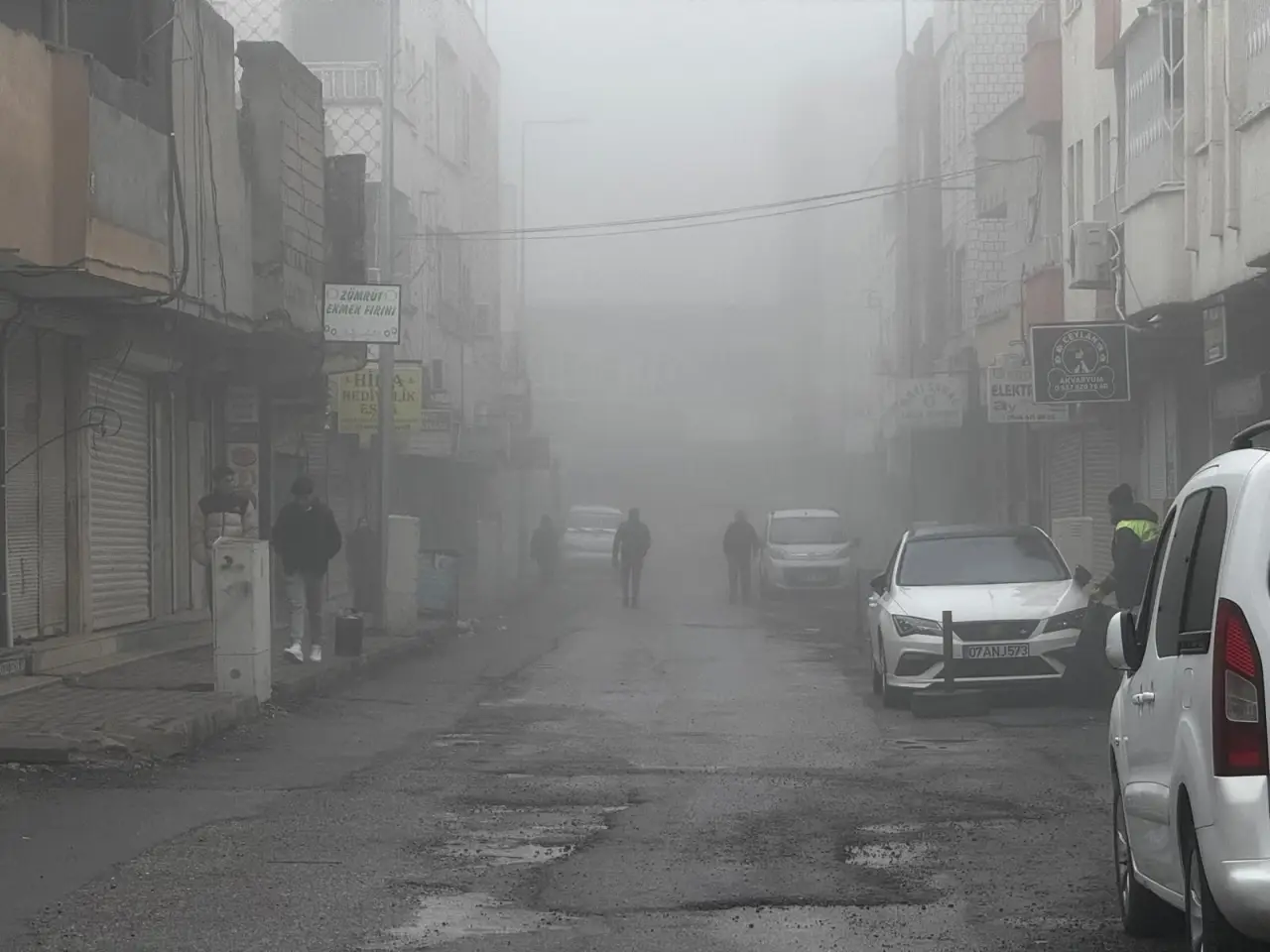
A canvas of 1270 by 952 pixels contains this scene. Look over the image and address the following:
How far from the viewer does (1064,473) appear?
1346 inches

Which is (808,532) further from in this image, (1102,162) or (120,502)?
(120,502)

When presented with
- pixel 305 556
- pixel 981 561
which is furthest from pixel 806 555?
pixel 981 561

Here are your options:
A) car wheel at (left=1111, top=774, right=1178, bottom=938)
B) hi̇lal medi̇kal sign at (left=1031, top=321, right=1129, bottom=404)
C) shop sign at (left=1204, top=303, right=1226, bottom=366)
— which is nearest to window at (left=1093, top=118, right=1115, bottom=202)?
hi̇lal medi̇kal sign at (left=1031, top=321, right=1129, bottom=404)

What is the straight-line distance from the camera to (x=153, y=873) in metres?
8.36

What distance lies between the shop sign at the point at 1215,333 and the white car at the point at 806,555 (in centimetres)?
2083

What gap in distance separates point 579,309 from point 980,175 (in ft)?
177

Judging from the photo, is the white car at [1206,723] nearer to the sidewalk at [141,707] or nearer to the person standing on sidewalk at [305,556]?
the sidewalk at [141,707]

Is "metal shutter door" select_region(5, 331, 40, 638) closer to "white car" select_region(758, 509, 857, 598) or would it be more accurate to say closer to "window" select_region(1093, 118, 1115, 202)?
"window" select_region(1093, 118, 1115, 202)

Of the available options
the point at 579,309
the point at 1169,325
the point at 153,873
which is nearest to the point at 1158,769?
the point at 153,873

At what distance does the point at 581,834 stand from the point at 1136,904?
11.0 ft

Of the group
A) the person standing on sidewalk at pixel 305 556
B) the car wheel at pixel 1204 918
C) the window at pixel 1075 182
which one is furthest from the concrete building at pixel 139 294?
the car wheel at pixel 1204 918

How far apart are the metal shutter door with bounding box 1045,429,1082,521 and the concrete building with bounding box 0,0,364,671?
12.2 meters

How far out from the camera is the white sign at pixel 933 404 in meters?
37.4

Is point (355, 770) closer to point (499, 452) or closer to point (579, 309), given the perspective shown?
point (499, 452)
